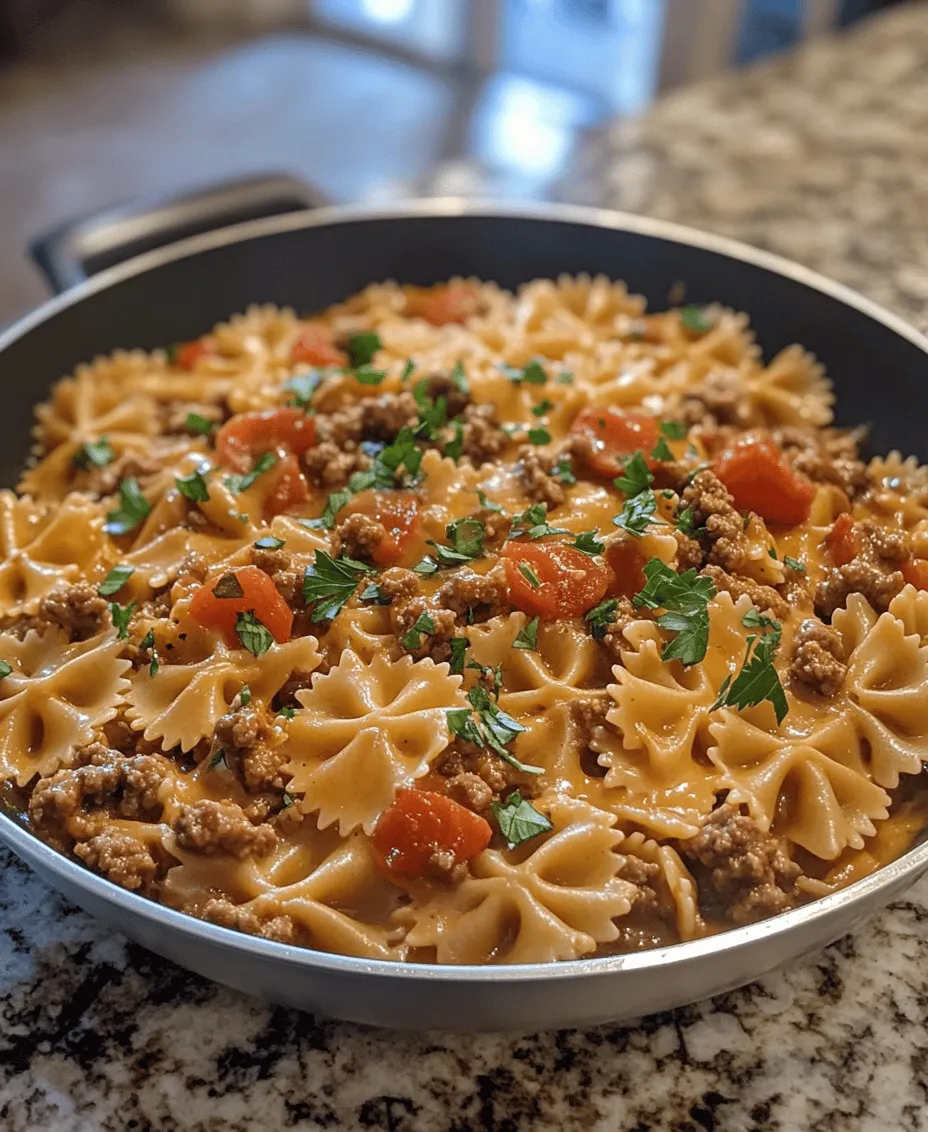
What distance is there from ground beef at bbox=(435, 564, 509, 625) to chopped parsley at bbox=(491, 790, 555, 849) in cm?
60

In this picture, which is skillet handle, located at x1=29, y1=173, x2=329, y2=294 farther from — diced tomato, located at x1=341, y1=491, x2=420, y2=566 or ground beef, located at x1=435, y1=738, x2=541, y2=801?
ground beef, located at x1=435, y1=738, x2=541, y2=801

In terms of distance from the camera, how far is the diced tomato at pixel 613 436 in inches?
143

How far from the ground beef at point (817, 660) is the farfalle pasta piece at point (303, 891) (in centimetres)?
126

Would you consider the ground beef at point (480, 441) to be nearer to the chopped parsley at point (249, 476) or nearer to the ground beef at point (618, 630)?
the chopped parsley at point (249, 476)

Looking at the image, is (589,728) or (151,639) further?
(151,639)

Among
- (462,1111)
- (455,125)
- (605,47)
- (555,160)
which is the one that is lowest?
(462,1111)

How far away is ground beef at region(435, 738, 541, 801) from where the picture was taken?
2850mm

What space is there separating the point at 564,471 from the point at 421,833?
1356mm

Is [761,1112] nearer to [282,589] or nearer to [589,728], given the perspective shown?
[589,728]

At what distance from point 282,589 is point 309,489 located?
0.58 m

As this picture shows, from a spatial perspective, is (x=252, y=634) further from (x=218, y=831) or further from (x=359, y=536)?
(x=218, y=831)

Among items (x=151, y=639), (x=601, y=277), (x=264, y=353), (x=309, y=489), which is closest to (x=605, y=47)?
(x=601, y=277)

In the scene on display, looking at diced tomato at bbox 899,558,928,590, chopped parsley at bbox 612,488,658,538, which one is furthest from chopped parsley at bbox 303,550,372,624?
diced tomato at bbox 899,558,928,590

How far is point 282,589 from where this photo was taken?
327cm
